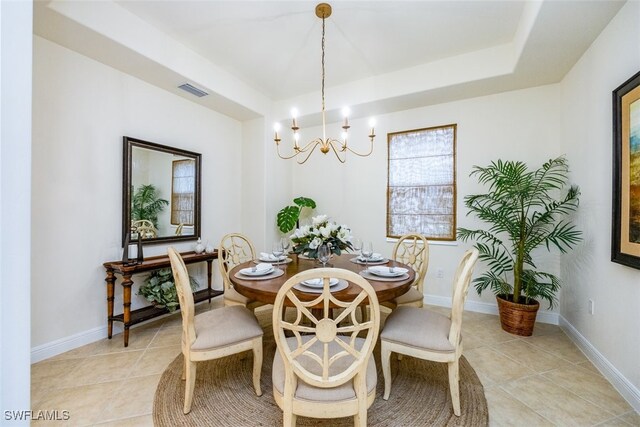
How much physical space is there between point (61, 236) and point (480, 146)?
176 inches

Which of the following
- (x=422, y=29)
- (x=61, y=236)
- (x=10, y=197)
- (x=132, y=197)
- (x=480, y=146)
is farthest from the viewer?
(x=480, y=146)

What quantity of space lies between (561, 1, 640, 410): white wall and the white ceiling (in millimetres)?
187

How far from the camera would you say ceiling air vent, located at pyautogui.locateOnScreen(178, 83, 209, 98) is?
3.09 metres

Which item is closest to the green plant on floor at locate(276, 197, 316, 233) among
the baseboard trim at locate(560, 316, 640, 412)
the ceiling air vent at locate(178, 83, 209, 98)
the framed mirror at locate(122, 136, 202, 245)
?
the framed mirror at locate(122, 136, 202, 245)

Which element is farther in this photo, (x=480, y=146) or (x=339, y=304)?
(x=480, y=146)

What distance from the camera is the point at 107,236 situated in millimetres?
2686

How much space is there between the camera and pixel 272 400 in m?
1.77

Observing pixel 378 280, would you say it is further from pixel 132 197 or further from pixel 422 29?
pixel 132 197

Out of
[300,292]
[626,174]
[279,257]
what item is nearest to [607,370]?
[626,174]

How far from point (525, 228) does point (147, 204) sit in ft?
13.0

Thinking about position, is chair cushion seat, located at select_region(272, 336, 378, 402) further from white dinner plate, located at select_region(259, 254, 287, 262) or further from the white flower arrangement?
white dinner plate, located at select_region(259, 254, 287, 262)

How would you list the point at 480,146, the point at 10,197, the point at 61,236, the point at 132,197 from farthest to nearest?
the point at 480,146 < the point at 132,197 < the point at 61,236 < the point at 10,197

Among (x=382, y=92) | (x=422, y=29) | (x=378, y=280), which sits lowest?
(x=378, y=280)

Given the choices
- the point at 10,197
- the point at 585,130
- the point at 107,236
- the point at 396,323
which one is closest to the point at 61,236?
the point at 107,236
